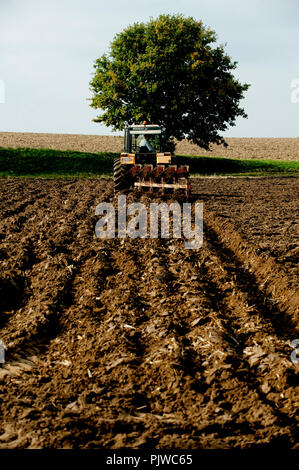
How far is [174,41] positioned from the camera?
31.3m

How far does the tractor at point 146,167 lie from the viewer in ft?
50.1

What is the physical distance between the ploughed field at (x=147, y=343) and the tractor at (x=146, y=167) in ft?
20.2

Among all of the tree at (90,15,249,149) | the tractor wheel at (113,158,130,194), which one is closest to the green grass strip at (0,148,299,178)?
the tree at (90,15,249,149)

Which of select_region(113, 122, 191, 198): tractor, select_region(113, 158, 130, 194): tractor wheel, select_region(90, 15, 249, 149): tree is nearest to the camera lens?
select_region(113, 122, 191, 198): tractor

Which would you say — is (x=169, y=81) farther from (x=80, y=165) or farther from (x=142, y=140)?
(x=142, y=140)

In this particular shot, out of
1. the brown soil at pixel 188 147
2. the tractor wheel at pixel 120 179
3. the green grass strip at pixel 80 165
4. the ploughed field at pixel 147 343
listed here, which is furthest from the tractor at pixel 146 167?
the brown soil at pixel 188 147

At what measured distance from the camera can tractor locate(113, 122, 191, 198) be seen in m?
15.3

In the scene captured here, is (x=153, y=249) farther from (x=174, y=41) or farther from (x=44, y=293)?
(x=174, y=41)

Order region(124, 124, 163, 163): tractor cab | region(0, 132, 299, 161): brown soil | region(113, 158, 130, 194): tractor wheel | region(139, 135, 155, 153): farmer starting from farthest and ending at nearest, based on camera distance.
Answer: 1. region(0, 132, 299, 161): brown soil
2. region(139, 135, 155, 153): farmer
3. region(124, 124, 163, 163): tractor cab
4. region(113, 158, 130, 194): tractor wheel

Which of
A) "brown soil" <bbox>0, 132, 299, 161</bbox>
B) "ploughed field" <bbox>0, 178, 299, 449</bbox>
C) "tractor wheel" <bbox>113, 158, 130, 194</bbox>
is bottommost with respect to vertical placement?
"ploughed field" <bbox>0, 178, 299, 449</bbox>

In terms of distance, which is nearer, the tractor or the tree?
the tractor

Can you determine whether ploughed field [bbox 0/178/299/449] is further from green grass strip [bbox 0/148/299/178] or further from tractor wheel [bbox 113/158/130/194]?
green grass strip [bbox 0/148/299/178]

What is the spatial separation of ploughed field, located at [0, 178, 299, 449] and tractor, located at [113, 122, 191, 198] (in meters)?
6.17

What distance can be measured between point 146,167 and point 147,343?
11275mm
